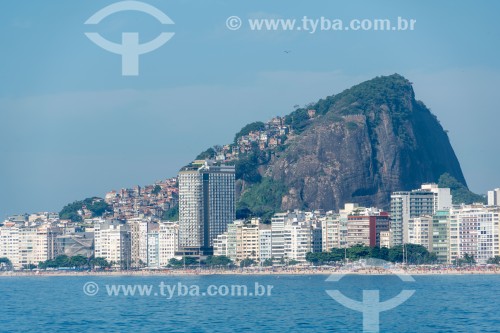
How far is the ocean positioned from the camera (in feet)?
257

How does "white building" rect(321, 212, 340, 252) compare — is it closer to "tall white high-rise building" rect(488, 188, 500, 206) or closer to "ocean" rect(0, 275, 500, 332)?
"tall white high-rise building" rect(488, 188, 500, 206)

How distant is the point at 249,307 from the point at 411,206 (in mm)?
88424

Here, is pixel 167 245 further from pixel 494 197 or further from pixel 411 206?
pixel 494 197

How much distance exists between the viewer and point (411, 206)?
180 meters

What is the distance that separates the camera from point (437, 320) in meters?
81.0

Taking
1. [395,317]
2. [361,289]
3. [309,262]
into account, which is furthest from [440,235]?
[395,317]

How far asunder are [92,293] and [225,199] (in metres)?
73.3

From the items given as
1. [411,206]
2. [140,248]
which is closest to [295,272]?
[411,206]

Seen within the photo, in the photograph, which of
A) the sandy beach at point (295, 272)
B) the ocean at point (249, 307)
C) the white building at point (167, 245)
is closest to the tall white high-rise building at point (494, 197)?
the sandy beach at point (295, 272)

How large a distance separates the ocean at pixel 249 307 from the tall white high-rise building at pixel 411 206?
37.0m

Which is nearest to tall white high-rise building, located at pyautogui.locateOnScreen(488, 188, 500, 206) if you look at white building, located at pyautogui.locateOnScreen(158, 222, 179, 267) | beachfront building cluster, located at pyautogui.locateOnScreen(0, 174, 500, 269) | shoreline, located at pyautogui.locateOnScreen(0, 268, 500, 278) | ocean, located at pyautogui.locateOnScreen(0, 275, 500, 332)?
beachfront building cluster, located at pyautogui.locateOnScreen(0, 174, 500, 269)

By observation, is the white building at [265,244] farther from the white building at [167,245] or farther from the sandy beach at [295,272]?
the white building at [167,245]

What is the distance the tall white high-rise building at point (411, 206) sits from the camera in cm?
17400

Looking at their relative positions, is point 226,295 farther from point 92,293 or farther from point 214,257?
point 214,257
